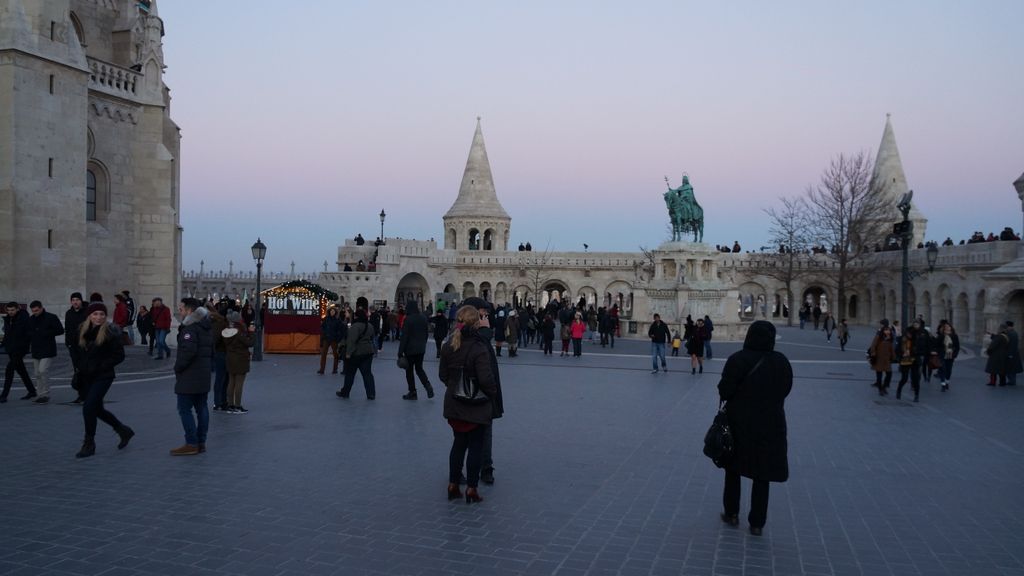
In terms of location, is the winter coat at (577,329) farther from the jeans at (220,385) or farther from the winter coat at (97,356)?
the winter coat at (97,356)

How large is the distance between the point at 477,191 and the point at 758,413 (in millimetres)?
52238

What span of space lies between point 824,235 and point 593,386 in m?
35.9

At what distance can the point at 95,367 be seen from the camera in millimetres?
7805

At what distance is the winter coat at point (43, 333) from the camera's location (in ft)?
35.9

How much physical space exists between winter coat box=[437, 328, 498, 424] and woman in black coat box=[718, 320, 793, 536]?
5.74 ft

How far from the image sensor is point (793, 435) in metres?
9.92

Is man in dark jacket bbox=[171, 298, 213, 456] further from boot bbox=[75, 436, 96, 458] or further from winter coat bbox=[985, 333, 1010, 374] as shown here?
winter coat bbox=[985, 333, 1010, 374]

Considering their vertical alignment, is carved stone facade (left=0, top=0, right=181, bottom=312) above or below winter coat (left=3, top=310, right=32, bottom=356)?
above

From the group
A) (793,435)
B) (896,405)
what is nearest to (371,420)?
(793,435)

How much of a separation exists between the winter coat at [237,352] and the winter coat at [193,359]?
2.41 metres

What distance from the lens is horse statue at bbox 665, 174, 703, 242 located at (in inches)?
1319

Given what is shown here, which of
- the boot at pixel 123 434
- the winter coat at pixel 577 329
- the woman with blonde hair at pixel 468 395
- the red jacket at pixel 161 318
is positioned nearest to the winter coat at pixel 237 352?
the boot at pixel 123 434

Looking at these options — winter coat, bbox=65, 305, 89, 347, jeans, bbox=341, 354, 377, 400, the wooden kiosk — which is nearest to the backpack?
jeans, bbox=341, 354, 377, 400

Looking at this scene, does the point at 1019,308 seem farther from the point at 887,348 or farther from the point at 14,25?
the point at 14,25
